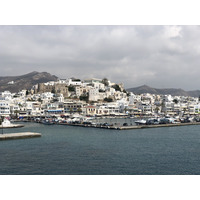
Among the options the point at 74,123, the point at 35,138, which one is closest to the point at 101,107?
the point at 74,123

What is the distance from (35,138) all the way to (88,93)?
143 feet

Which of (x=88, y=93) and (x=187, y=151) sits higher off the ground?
(x=88, y=93)

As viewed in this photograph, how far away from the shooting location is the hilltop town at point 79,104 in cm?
4884

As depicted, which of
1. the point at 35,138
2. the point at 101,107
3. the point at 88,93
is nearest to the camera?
the point at 35,138

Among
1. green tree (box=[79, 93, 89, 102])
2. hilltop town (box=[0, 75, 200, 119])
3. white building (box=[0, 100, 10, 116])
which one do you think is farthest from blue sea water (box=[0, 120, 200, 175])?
green tree (box=[79, 93, 89, 102])

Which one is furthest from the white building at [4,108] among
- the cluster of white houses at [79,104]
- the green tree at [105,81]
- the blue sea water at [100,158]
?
the green tree at [105,81]

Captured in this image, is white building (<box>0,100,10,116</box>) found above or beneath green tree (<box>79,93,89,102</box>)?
beneath

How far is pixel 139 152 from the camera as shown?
1458 cm

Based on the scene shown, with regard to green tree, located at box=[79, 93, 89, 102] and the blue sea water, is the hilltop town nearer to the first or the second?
green tree, located at box=[79, 93, 89, 102]

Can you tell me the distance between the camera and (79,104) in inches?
2047

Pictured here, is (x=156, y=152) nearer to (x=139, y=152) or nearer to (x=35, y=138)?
(x=139, y=152)

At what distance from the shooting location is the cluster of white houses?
49.2m

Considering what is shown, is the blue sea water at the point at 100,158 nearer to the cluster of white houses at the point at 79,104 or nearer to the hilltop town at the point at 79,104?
the hilltop town at the point at 79,104

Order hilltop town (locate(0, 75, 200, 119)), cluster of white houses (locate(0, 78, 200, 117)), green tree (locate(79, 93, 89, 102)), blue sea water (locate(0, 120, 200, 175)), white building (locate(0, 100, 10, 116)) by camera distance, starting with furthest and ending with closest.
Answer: green tree (locate(79, 93, 89, 102)), cluster of white houses (locate(0, 78, 200, 117)), hilltop town (locate(0, 75, 200, 119)), white building (locate(0, 100, 10, 116)), blue sea water (locate(0, 120, 200, 175))
